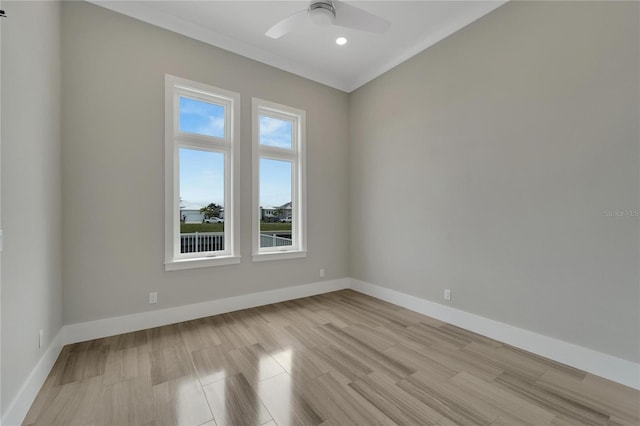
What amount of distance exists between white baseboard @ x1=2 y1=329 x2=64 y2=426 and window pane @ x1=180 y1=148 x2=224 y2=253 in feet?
4.38

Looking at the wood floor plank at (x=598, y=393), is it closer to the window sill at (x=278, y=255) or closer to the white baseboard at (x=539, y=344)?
the white baseboard at (x=539, y=344)

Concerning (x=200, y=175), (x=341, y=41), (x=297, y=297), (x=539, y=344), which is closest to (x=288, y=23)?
(x=341, y=41)

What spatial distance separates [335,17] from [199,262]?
284 cm

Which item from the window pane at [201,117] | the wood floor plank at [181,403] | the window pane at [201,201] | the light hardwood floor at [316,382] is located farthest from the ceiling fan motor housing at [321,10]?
the wood floor plank at [181,403]

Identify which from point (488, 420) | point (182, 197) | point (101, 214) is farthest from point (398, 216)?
point (101, 214)

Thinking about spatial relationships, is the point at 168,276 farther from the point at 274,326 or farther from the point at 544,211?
the point at 544,211

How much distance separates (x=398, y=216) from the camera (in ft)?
12.3

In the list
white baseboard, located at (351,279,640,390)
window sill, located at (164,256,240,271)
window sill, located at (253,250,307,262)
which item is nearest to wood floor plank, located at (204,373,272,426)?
window sill, located at (164,256,240,271)

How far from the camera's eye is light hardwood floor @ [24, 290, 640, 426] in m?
1.66

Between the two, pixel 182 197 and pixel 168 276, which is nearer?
pixel 168 276

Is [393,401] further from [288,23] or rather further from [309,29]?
[309,29]

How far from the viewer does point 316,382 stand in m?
1.99

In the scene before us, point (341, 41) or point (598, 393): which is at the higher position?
point (341, 41)

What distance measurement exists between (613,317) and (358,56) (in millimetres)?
3786
